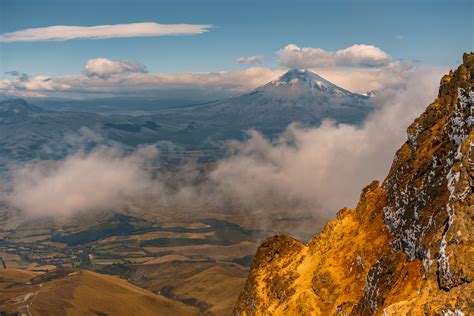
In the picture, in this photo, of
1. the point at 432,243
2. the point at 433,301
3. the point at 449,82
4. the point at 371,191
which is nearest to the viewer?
the point at 433,301

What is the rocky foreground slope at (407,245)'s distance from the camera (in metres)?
46.0

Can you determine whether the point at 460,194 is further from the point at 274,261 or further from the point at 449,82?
the point at 274,261

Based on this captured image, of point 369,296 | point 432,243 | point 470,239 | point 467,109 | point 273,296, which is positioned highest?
point 467,109

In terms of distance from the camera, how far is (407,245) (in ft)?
219

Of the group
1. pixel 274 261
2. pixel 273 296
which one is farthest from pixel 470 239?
pixel 274 261

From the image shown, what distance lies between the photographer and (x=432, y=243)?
5447 cm

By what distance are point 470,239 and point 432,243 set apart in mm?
9914

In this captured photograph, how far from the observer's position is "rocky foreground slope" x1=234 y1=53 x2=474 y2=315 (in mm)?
46031

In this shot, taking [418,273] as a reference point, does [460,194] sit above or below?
above

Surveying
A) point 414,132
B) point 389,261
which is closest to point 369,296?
point 389,261

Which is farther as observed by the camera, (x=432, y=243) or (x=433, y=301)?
(x=432, y=243)

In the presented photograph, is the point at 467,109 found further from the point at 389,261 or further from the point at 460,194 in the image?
the point at 389,261

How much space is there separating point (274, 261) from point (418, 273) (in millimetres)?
68278

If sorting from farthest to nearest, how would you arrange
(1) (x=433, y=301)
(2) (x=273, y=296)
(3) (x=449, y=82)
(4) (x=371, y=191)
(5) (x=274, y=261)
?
(5) (x=274, y=261), (2) (x=273, y=296), (4) (x=371, y=191), (3) (x=449, y=82), (1) (x=433, y=301)
